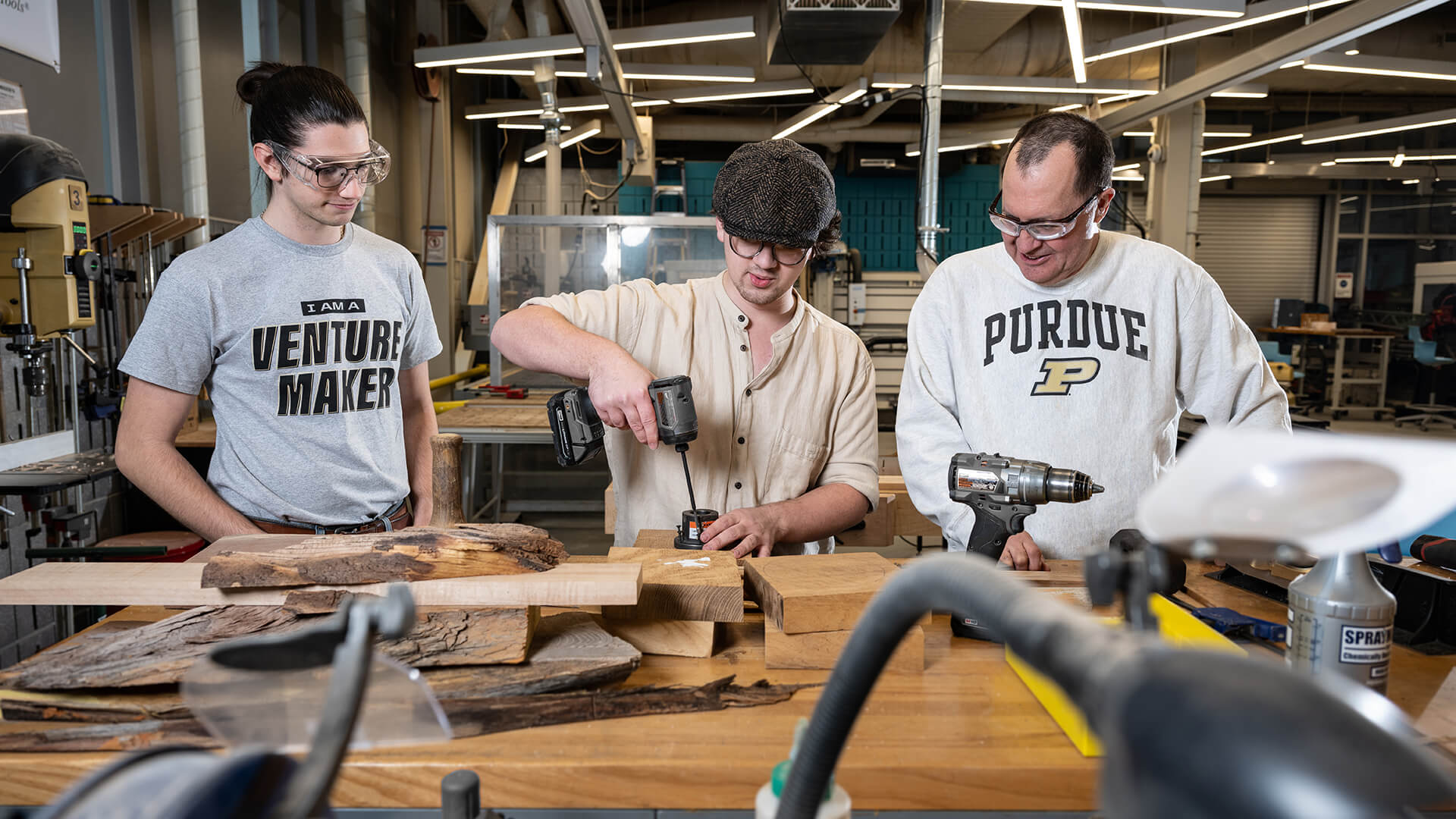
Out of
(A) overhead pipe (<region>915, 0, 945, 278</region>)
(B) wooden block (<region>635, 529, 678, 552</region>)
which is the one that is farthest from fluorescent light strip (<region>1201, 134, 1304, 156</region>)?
(B) wooden block (<region>635, 529, 678, 552</region>)

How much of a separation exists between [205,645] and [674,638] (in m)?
0.59

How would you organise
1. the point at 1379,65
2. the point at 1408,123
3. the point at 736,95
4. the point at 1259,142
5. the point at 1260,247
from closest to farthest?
the point at 1379,65 → the point at 736,95 → the point at 1408,123 → the point at 1259,142 → the point at 1260,247

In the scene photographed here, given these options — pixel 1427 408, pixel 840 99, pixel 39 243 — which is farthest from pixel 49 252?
pixel 1427 408

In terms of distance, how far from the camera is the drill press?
8.29 feet

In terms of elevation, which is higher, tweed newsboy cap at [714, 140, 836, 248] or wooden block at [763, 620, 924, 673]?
tweed newsboy cap at [714, 140, 836, 248]

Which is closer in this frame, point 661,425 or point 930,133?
point 661,425

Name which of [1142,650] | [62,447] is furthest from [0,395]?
[1142,650]

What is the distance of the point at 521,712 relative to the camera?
1.02 m

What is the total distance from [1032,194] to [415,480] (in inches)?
60.8

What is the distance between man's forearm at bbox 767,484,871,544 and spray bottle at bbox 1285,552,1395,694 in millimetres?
937

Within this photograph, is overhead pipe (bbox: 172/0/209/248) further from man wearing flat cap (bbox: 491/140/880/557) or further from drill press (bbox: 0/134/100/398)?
man wearing flat cap (bbox: 491/140/880/557)

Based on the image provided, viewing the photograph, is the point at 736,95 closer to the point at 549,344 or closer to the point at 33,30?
the point at 33,30

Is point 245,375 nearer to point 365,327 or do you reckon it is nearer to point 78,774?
point 365,327

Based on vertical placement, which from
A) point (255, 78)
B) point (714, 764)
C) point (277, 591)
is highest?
point (255, 78)
